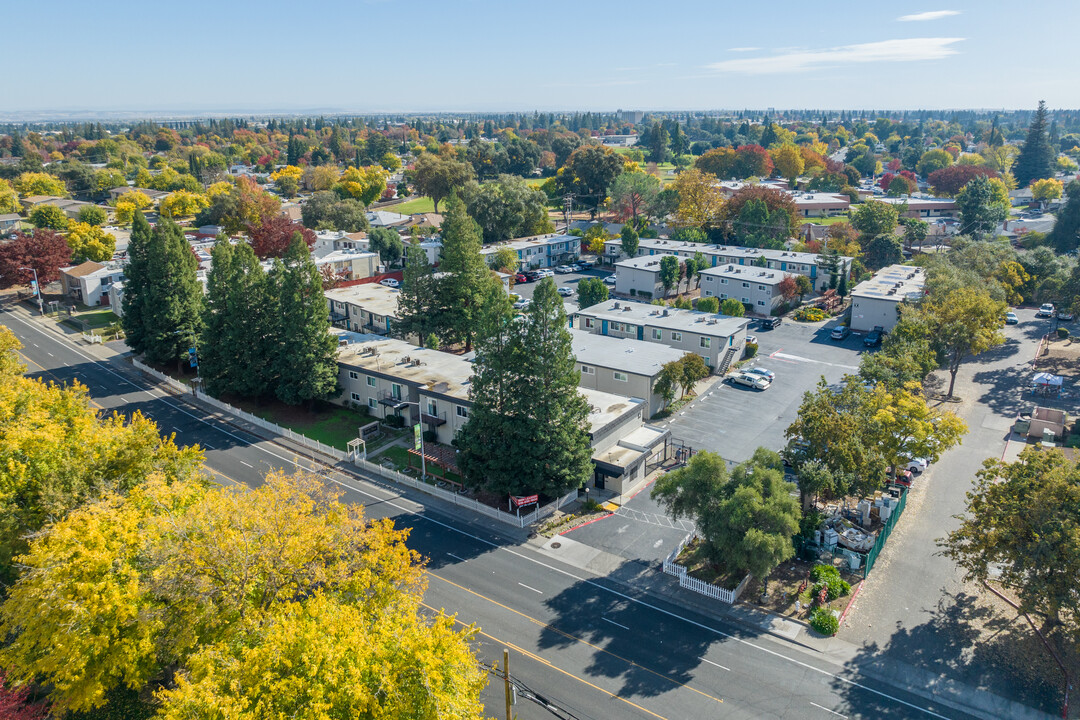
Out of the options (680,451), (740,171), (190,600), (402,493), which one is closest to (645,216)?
(740,171)

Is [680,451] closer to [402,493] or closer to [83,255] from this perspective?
[402,493]

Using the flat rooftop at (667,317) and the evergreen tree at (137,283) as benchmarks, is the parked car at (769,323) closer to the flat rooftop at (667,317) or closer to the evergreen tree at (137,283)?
the flat rooftop at (667,317)

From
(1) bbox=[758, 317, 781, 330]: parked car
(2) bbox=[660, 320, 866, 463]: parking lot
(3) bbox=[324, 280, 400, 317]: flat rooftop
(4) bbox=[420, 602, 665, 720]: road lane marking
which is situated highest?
(3) bbox=[324, 280, 400, 317]: flat rooftop

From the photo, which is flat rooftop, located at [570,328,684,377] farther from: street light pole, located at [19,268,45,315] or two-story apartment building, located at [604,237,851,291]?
street light pole, located at [19,268,45,315]

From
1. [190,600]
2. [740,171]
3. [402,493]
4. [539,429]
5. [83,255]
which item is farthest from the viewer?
[740,171]

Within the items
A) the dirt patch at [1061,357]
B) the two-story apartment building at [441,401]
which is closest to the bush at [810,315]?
the dirt patch at [1061,357]

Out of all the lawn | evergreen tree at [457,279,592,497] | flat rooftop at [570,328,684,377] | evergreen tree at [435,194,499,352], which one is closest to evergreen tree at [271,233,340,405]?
evergreen tree at [435,194,499,352]
